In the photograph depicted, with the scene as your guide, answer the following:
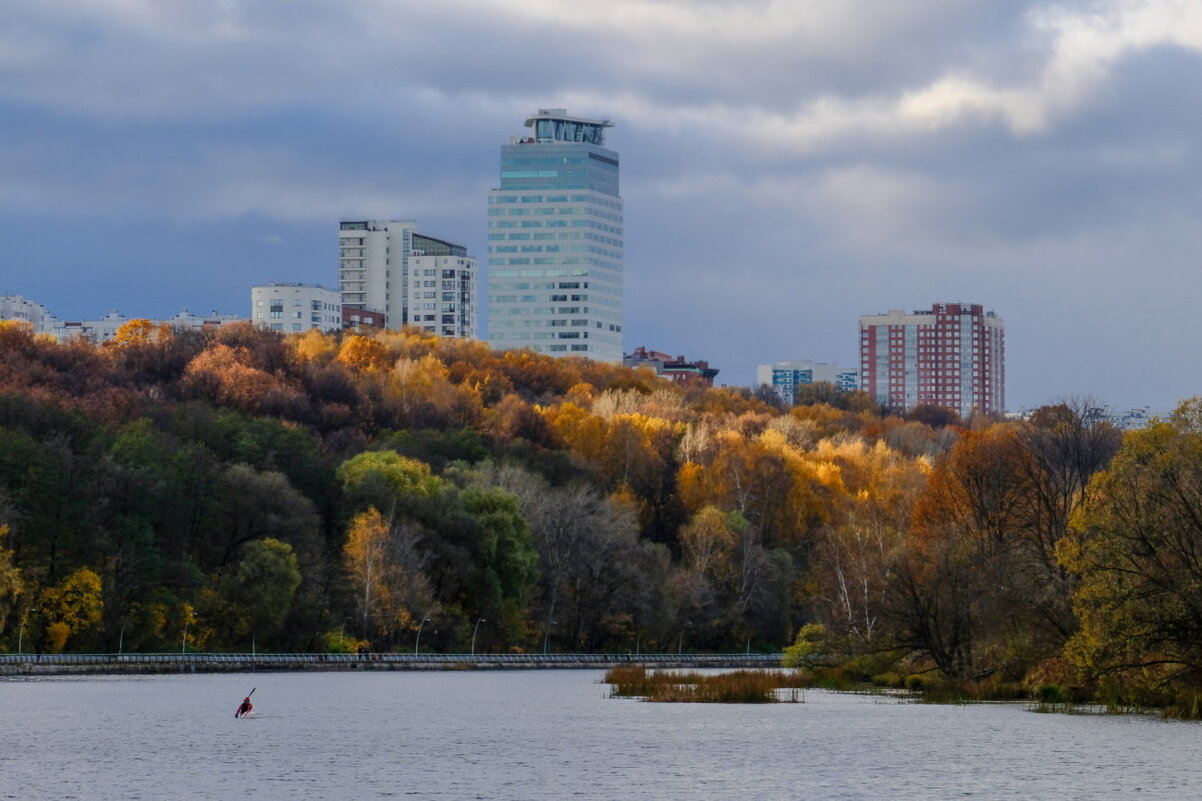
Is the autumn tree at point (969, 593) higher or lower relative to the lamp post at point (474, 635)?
higher

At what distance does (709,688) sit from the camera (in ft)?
230

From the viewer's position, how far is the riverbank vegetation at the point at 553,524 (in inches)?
2454

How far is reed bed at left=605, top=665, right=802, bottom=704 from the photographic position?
6906cm

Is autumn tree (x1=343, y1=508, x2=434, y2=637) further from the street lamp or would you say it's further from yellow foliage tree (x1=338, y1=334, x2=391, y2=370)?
yellow foliage tree (x1=338, y1=334, x2=391, y2=370)

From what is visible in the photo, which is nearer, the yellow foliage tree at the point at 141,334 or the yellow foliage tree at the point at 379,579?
the yellow foliage tree at the point at 379,579

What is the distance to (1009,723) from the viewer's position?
186 ft

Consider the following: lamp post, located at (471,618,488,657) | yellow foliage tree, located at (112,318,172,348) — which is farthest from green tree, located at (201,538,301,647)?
yellow foliage tree, located at (112,318,172,348)

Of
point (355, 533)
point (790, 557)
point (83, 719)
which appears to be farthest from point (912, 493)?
point (83, 719)

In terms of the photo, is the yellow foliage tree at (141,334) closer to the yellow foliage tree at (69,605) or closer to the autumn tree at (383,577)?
the autumn tree at (383,577)

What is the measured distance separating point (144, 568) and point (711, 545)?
40568mm

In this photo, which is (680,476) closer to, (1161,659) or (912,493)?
(912,493)

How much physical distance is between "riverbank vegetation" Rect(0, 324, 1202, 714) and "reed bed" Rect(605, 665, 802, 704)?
3981 millimetres

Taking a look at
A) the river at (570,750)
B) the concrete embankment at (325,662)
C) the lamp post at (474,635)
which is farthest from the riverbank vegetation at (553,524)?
the river at (570,750)

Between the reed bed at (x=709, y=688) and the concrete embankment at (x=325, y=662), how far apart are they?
23.4 m
